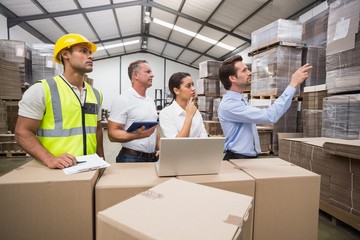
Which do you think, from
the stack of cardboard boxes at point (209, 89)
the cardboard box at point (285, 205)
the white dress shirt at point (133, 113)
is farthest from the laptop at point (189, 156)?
the stack of cardboard boxes at point (209, 89)

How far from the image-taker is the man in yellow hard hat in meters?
1.64

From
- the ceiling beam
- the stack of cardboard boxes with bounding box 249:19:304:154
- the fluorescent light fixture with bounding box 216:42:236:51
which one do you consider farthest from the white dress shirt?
the fluorescent light fixture with bounding box 216:42:236:51

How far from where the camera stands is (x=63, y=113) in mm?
1747

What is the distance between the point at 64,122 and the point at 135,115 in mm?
785

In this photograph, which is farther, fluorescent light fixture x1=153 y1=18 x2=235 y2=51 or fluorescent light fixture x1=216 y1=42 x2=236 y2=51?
fluorescent light fixture x1=216 y1=42 x2=236 y2=51

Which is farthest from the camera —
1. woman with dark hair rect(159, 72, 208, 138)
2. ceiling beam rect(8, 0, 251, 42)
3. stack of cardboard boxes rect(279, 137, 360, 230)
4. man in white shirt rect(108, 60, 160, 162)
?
ceiling beam rect(8, 0, 251, 42)

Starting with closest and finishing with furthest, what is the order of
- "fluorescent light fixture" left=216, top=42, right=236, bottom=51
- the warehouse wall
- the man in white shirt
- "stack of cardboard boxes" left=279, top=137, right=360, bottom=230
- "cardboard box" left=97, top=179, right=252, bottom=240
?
"cardboard box" left=97, top=179, right=252, bottom=240 < the man in white shirt < "stack of cardboard boxes" left=279, top=137, right=360, bottom=230 < "fluorescent light fixture" left=216, top=42, right=236, bottom=51 < the warehouse wall

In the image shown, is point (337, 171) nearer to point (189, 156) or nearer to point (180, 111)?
point (180, 111)

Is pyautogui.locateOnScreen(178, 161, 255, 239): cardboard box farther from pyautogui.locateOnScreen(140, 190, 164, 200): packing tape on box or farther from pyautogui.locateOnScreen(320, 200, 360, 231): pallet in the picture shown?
pyautogui.locateOnScreen(320, 200, 360, 231): pallet

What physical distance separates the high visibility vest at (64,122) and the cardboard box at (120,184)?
1.13 ft

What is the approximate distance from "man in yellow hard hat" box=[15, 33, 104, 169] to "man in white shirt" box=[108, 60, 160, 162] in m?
0.34

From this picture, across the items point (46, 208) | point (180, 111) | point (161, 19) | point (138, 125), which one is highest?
point (161, 19)

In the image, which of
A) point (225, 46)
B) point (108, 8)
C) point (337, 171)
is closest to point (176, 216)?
point (337, 171)

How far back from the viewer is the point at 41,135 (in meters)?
1.73
